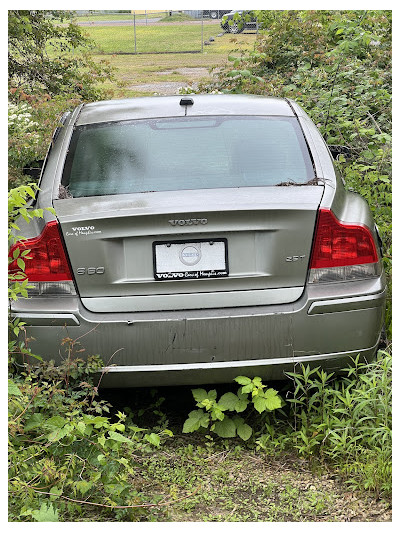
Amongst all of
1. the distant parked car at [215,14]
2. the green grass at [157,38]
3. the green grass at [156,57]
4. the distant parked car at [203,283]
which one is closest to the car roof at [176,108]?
the distant parked car at [203,283]

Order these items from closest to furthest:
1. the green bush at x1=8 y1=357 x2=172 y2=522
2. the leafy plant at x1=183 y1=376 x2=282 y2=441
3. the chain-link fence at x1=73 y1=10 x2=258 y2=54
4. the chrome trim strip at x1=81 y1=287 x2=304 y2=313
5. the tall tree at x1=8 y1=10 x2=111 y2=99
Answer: the green bush at x1=8 y1=357 x2=172 y2=522, the chrome trim strip at x1=81 y1=287 x2=304 y2=313, the leafy plant at x1=183 y1=376 x2=282 y2=441, the tall tree at x1=8 y1=10 x2=111 y2=99, the chain-link fence at x1=73 y1=10 x2=258 y2=54

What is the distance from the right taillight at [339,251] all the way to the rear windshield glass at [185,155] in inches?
15.4

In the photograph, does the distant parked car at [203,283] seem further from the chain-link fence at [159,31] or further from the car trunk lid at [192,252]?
the chain-link fence at [159,31]

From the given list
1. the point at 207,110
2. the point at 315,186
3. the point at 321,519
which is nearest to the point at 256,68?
the point at 207,110

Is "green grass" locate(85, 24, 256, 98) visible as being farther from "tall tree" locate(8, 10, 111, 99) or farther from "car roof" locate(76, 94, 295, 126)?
"car roof" locate(76, 94, 295, 126)

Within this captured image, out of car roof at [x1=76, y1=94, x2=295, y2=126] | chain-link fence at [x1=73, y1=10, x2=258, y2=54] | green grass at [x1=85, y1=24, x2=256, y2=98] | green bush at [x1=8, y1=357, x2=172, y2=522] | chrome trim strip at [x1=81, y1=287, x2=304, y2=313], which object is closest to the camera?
green bush at [x1=8, y1=357, x2=172, y2=522]

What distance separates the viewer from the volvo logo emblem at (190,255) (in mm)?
3391

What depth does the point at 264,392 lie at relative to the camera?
3.64m

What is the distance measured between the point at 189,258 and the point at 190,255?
0.05 ft

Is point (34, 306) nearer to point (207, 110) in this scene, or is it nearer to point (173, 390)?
point (173, 390)

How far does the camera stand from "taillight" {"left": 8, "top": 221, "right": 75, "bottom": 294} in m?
3.42

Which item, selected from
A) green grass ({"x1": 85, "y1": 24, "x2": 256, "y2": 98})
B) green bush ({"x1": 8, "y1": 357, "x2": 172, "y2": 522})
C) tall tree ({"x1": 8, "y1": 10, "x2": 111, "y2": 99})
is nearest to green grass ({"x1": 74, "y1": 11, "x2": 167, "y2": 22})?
tall tree ({"x1": 8, "y1": 10, "x2": 111, "y2": 99})

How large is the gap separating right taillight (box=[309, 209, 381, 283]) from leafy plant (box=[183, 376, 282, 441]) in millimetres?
593

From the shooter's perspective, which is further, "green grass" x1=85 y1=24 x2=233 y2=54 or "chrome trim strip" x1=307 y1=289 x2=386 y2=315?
"green grass" x1=85 y1=24 x2=233 y2=54
